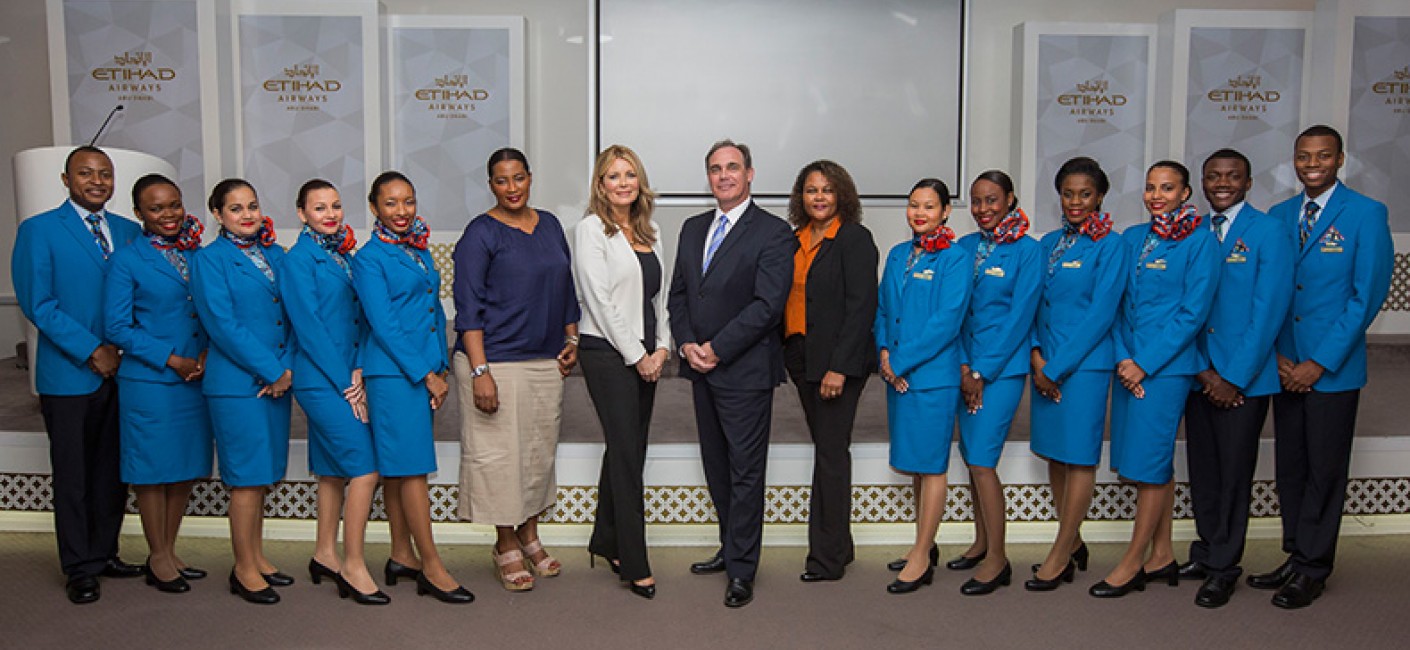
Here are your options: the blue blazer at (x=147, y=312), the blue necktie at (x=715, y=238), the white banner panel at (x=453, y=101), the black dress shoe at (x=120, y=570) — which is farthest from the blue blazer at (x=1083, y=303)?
the white banner panel at (x=453, y=101)

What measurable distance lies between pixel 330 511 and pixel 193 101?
4.39 metres

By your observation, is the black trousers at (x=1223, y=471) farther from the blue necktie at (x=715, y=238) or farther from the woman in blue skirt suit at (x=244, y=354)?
the woman in blue skirt suit at (x=244, y=354)

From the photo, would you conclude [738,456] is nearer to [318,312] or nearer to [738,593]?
[738,593]

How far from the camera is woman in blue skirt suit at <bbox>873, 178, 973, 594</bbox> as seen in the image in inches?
131

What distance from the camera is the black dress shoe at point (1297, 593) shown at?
131 inches

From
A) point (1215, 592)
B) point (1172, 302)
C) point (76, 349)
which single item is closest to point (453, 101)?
point (76, 349)

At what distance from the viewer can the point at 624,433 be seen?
3342mm

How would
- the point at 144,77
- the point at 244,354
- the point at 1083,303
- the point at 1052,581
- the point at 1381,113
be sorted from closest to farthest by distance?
the point at 244,354
the point at 1083,303
the point at 1052,581
the point at 144,77
the point at 1381,113

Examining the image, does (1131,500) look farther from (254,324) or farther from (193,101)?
(193,101)

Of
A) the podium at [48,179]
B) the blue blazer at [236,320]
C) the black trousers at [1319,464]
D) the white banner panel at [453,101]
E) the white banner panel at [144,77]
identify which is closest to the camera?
the blue blazer at [236,320]

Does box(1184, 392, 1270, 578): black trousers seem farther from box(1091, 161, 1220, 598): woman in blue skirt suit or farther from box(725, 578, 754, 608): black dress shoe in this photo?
box(725, 578, 754, 608): black dress shoe

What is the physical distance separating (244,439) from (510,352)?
912 mm

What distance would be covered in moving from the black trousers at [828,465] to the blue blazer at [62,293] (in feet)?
7.79

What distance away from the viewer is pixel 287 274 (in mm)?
3156
